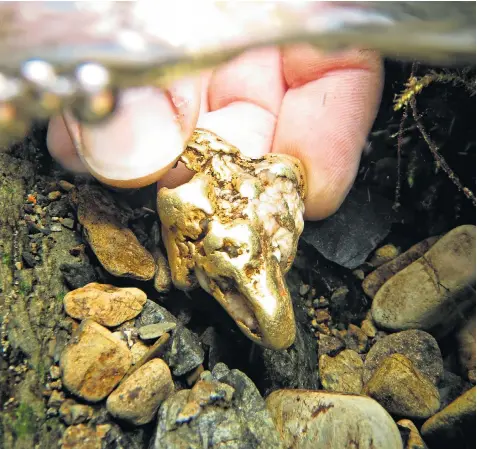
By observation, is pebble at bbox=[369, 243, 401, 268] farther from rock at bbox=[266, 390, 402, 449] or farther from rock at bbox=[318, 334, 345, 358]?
rock at bbox=[266, 390, 402, 449]

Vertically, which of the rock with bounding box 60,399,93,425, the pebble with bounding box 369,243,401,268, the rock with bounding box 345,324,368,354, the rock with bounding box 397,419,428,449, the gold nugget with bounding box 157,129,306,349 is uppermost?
the gold nugget with bounding box 157,129,306,349

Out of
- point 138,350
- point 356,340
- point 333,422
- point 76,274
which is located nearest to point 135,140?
point 76,274

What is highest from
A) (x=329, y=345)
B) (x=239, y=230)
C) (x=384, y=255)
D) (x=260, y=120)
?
(x=260, y=120)

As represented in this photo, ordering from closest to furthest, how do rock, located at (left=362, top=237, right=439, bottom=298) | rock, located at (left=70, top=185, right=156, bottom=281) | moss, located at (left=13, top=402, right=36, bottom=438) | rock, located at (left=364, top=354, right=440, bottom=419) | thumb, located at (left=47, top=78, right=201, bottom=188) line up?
moss, located at (left=13, top=402, right=36, bottom=438) → thumb, located at (left=47, top=78, right=201, bottom=188) → rock, located at (left=364, top=354, right=440, bottom=419) → rock, located at (left=70, top=185, right=156, bottom=281) → rock, located at (left=362, top=237, right=439, bottom=298)

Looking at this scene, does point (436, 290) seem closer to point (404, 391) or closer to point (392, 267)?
point (392, 267)

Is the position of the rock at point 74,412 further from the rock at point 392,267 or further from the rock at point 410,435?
the rock at point 392,267

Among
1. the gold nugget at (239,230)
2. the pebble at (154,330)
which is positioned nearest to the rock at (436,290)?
the gold nugget at (239,230)

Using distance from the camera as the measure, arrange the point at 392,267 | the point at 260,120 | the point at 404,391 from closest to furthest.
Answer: the point at 404,391 < the point at 260,120 < the point at 392,267

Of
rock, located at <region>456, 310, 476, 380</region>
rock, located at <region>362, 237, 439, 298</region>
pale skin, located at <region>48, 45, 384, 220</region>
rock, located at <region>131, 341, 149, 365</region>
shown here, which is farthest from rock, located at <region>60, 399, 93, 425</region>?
rock, located at <region>456, 310, 476, 380</region>
